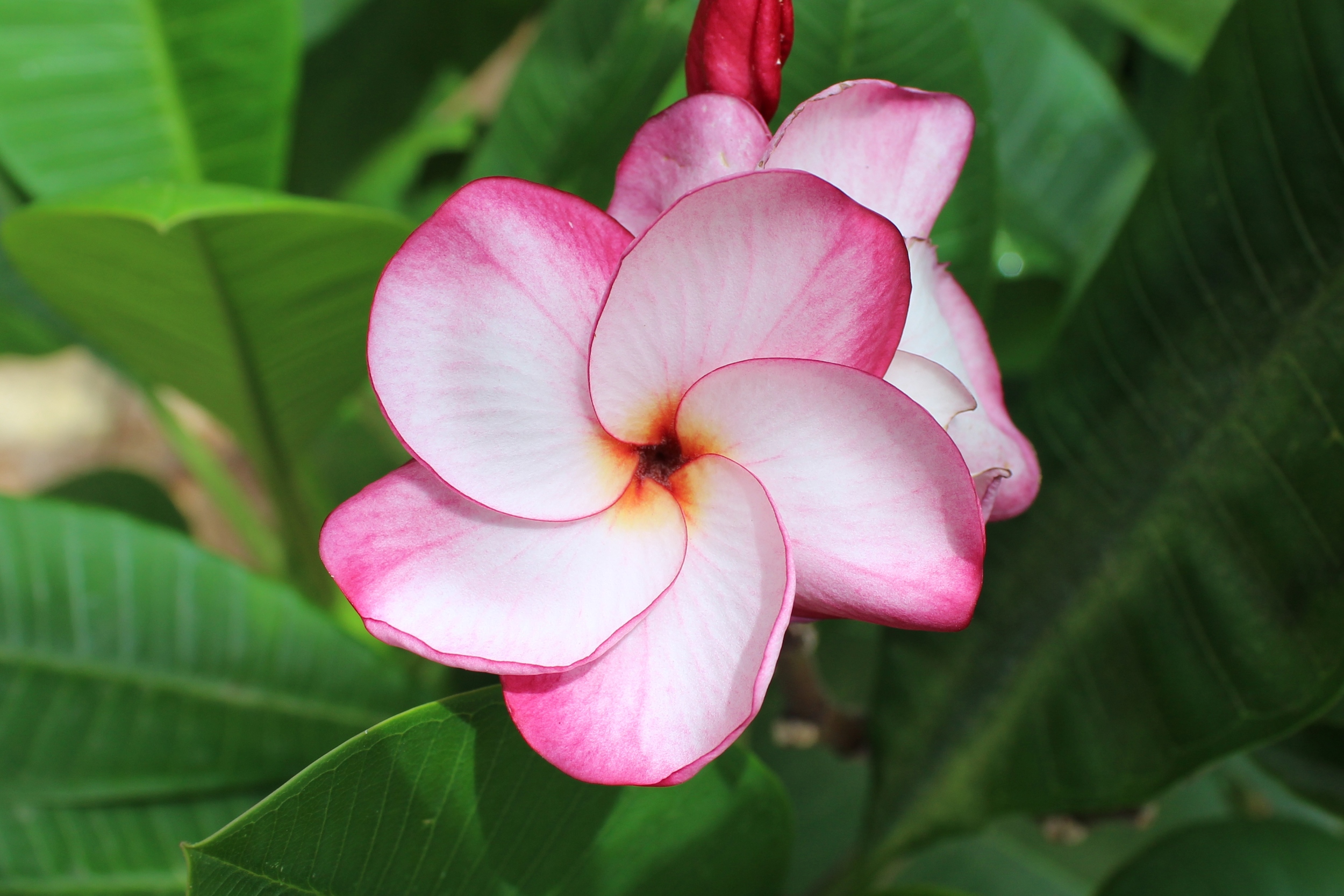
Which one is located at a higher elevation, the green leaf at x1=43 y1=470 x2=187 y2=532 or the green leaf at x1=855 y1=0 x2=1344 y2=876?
the green leaf at x1=855 y1=0 x2=1344 y2=876

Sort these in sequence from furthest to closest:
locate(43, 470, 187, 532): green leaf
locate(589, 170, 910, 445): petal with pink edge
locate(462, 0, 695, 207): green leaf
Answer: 1. locate(43, 470, 187, 532): green leaf
2. locate(462, 0, 695, 207): green leaf
3. locate(589, 170, 910, 445): petal with pink edge

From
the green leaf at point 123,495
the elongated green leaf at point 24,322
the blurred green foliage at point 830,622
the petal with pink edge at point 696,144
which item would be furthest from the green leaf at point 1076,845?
the elongated green leaf at point 24,322

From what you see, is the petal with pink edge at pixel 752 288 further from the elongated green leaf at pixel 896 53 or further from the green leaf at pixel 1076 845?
the green leaf at pixel 1076 845

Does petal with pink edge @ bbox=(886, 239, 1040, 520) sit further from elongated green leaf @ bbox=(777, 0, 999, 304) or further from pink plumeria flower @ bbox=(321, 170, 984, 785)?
elongated green leaf @ bbox=(777, 0, 999, 304)

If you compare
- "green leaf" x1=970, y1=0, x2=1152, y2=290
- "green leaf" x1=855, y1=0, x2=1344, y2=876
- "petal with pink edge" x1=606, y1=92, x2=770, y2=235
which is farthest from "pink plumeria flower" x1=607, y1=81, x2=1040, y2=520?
"green leaf" x1=970, y1=0, x2=1152, y2=290

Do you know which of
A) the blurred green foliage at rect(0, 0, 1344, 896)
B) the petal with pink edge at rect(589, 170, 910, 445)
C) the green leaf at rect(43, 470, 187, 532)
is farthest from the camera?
the green leaf at rect(43, 470, 187, 532)

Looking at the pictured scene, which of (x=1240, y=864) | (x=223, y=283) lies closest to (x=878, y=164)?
(x=223, y=283)

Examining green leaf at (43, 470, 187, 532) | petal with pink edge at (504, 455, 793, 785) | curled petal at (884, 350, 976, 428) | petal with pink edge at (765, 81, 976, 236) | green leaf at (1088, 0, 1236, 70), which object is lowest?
green leaf at (43, 470, 187, 532)

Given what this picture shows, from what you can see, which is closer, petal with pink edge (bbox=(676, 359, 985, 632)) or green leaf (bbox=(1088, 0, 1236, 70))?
petal with pink edge (bbox=(676, 359, 985, 632))
